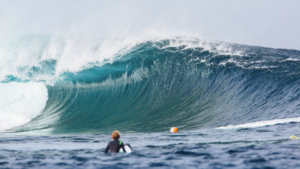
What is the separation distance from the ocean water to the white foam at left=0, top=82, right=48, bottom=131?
42mm

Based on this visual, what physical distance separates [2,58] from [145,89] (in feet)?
28.0

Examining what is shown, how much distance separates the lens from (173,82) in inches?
507

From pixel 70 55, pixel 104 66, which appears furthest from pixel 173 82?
pixel 70 55

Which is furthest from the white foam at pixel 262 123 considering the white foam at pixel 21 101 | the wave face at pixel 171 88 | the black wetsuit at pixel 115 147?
the white foam at pixel 21 101

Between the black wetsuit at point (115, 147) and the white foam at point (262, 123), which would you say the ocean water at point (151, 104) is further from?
the black wetsuit at point (115, 147)

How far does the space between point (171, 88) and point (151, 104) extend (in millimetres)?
1326

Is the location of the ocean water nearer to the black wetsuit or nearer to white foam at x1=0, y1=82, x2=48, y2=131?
white foam at x1=0, y1=82, x2=48, y2=131

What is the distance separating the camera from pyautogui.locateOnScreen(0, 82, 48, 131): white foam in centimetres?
1211

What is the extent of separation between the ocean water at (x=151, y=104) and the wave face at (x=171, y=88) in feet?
0.13

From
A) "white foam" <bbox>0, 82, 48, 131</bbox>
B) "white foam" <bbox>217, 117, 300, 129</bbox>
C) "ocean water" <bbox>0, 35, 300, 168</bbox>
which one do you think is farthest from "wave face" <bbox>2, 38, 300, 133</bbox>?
"white foam" <bbox>217, 117, 300, 129</bbox>

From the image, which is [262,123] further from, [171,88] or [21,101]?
[21,101]

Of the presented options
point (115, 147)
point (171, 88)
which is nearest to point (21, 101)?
point (171, 88)

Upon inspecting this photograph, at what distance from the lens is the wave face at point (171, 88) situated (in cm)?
1004

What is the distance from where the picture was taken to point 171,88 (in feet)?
41.2
